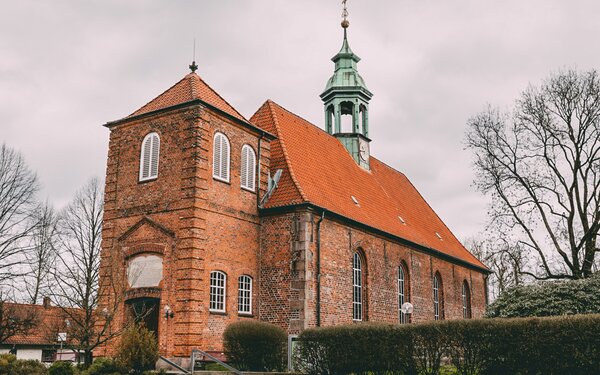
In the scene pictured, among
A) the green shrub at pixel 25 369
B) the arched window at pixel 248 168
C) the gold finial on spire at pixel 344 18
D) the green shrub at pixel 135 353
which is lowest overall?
the green shrub at pixel 25 369

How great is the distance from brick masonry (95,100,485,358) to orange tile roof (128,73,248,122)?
0.43m

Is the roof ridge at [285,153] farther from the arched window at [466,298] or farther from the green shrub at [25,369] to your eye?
the arched window at [466,298]

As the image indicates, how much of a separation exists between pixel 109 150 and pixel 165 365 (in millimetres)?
7786

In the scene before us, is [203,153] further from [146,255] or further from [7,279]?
[7,279]

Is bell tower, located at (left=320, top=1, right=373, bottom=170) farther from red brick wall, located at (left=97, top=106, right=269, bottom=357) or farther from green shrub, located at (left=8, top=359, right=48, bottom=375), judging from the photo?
green shrub, located at (left=8, top=359, right=48, bottom=375)

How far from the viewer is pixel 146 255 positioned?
19891 mm

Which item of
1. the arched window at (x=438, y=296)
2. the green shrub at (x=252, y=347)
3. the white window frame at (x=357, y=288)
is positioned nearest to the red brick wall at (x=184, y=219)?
the green shrub at (x=252, y=347)

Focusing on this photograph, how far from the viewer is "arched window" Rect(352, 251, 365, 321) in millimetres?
23516

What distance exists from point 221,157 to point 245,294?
453cm

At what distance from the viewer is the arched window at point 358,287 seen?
77.2 feet

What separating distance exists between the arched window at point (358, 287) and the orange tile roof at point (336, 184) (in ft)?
4.96

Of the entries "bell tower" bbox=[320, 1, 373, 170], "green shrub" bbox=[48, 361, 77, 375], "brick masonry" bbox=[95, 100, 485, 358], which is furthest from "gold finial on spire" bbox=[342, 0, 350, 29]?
"green shrub" bbox=[48, 361, 77, 375]

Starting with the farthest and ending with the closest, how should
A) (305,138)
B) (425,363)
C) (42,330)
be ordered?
(42,330), (305,138), (425,363)

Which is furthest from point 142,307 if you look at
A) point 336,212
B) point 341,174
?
point 341,174
